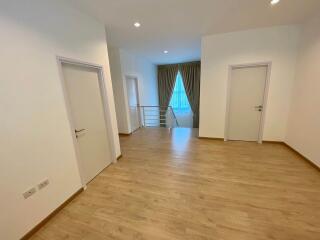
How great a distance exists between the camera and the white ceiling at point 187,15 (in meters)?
2.18

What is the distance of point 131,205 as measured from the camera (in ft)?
6.57

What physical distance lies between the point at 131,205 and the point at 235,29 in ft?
12.8

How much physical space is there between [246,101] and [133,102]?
3.54m

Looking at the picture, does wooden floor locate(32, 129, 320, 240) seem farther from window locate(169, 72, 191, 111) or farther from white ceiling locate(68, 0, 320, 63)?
window locate(169, 72, 191, 111)

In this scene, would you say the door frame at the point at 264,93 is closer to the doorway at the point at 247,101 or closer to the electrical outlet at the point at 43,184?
the doorway at the point at 247,101

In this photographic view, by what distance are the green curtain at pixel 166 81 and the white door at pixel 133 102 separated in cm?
175

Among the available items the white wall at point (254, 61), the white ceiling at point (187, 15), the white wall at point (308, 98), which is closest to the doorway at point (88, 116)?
the white ceiling at point (187, 15)

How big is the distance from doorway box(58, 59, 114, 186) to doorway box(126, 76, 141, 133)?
231 cm

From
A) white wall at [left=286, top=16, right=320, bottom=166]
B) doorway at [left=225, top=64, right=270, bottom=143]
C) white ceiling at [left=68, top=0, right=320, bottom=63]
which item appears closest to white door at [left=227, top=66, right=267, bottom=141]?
doorway at [left=225, top=64, right=270, bottom=143]

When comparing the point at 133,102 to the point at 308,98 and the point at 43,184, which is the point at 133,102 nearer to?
the point at 43,184

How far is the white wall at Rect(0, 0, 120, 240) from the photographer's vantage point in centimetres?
143

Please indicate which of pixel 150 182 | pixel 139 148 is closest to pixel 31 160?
pixel 150 182

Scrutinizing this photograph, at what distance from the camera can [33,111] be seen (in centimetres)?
164

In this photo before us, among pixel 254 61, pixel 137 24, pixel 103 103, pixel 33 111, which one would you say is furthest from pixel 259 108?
pixel 33 111
